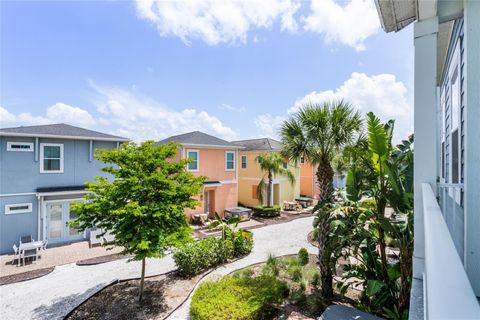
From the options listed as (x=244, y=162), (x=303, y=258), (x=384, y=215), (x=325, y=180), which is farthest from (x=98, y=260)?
(x=244, y=162)

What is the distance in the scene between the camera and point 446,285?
845 millimetres

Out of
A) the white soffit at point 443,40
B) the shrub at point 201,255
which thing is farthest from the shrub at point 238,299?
the white soffit at point 443,40

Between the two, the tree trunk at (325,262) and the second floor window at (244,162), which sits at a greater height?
the second floor window at (244,162)

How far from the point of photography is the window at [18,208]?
12036mm

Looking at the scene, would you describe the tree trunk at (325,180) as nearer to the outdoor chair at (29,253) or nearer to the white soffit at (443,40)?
the white soffit at (443,40)

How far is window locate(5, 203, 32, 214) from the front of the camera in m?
12.0

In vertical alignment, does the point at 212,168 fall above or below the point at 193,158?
below

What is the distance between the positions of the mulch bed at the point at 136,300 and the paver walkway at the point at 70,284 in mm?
464

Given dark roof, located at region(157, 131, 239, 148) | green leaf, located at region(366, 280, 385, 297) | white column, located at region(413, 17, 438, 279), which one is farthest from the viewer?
dark roof, located at region(157, 131, 239, 148)

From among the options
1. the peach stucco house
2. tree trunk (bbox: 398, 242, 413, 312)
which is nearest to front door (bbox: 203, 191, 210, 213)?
the peach stucco house

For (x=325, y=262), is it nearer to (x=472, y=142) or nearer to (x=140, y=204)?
(x=472, y=142)

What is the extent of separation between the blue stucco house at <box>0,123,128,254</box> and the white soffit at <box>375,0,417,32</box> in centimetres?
1400

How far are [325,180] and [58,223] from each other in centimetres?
1473

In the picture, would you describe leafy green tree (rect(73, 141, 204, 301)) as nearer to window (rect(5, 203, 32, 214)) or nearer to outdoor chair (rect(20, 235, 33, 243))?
outdoor chair (rect(20, 235, 33, 243))
